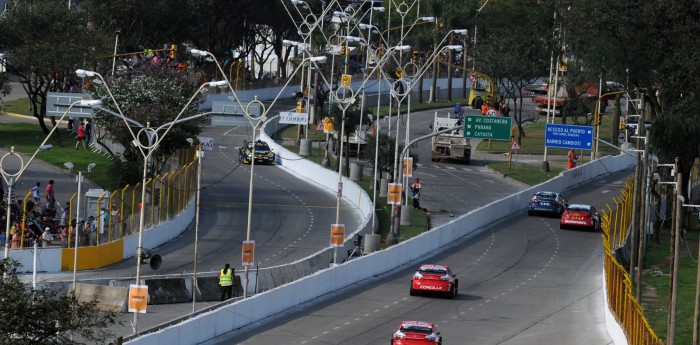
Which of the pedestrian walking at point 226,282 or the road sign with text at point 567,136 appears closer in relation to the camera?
the pedestrian walking at point 226,282

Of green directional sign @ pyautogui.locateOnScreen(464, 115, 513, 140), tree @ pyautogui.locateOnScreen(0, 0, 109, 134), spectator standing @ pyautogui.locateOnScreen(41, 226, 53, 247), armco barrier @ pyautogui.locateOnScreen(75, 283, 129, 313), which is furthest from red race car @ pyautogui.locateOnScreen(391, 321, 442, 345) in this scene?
tree @ pyautogui.locateOnScreen(0, 0, 109, 134)

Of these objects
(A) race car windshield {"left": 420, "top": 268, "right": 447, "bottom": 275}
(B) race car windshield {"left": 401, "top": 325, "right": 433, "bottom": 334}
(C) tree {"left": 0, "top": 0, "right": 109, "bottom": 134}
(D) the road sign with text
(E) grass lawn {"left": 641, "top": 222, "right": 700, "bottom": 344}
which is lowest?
(E) grass lawn {"left": 641, "top": 222, "right": 700, "bottom": 344}

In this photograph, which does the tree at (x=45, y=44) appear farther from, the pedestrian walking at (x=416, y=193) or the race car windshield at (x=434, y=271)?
the race car windshield at (x=434, y=271)

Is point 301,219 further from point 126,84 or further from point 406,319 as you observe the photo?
point 406,319

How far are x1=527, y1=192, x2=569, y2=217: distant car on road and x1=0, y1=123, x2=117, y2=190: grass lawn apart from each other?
21737mm

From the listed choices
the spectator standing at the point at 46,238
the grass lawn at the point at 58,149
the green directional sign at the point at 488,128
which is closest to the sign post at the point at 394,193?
the green directional sign at the point at 488,128

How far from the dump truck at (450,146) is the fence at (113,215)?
30840 millimetres

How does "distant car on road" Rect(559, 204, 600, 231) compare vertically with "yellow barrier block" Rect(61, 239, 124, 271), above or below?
above

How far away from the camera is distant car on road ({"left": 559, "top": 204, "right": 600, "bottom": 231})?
71188 millimetres

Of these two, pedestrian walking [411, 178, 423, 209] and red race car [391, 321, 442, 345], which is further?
pedestrian walking [411, 178, 423, 209]

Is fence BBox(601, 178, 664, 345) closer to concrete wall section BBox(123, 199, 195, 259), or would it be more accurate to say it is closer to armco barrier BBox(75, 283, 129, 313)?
armco barrier BBox(75, 283, 129, 313)

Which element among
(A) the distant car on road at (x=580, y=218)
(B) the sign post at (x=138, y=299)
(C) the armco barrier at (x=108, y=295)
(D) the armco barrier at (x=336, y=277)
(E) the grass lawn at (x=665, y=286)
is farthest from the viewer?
(A) the distant car on road at (x=580, y=218)

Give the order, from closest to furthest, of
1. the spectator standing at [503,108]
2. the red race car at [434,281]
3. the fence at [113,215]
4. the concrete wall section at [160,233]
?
the red race car at [434,281], the fence at [113,215], the concrete wall section at [160,233], the spectator standing at [503,108]

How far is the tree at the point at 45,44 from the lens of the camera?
8725 centimetres
